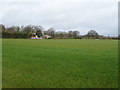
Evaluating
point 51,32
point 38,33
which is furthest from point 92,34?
point 38,33

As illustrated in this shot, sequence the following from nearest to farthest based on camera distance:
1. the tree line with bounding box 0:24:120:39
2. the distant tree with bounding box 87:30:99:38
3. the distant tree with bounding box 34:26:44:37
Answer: the tree line with bounding box 0:24:120:39
the distant tree with bounding box 34:26:44:37
the distant tree with bounding box 87:30:99:38

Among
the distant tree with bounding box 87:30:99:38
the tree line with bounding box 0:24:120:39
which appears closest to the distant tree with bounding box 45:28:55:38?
the tree line with bounding box 0:24:120:39

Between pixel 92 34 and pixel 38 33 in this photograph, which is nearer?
pixel 38 33

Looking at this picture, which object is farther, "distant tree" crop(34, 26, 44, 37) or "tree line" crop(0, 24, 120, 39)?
"distant tree" crop(34, 26, 44, 37)

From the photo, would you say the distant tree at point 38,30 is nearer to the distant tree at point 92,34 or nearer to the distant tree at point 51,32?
the distant tree at point 51,32

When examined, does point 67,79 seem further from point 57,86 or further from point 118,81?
point 118,81

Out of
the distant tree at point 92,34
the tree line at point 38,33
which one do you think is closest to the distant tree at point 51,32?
the tree line at point 38,33

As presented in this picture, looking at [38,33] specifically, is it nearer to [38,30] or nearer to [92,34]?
[38,30]

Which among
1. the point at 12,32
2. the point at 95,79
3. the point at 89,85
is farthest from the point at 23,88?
the point at 12,32

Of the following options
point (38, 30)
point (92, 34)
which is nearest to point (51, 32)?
point (38, 30)

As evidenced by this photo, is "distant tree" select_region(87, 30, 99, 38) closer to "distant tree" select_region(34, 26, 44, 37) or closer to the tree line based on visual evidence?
the tree line

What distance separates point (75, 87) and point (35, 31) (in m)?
79.0

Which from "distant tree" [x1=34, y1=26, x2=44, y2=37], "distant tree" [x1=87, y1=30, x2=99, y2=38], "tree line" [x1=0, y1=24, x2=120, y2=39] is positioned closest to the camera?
"tree line" [x1=0, y1=24, x2=120, y2=39]

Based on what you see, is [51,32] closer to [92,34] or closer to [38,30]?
[38,30]
